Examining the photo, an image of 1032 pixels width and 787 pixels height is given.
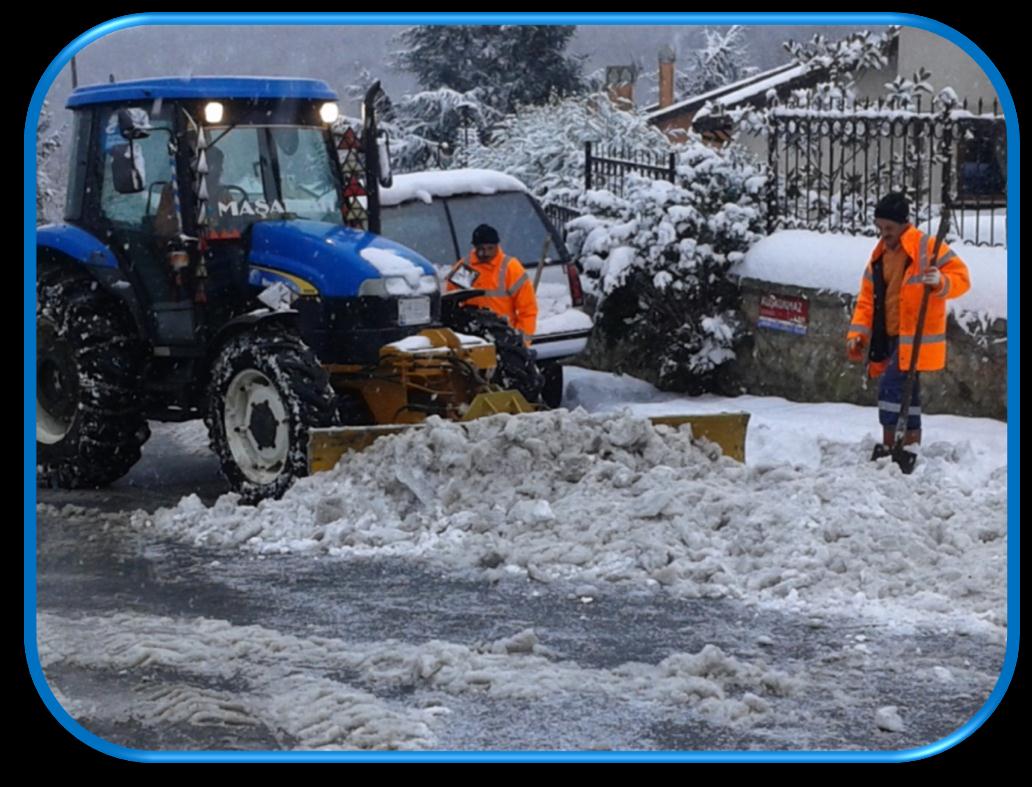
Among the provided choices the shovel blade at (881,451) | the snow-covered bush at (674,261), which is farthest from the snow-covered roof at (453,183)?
the shovel blade at (881,451)

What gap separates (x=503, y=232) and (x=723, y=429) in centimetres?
100

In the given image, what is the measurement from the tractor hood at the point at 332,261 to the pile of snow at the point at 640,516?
0.54 m

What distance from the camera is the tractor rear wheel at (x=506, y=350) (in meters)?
8.75

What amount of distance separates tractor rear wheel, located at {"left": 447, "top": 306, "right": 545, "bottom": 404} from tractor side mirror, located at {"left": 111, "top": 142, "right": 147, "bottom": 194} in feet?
4.04

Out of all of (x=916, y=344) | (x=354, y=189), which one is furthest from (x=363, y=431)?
(x=916, y=344)

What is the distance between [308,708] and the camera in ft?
23.1

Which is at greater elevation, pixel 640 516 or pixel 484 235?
pixel 484 235

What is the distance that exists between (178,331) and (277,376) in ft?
1.54

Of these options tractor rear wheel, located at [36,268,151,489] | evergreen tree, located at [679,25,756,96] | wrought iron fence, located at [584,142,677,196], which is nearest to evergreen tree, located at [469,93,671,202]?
wrought iron fence, located at [584,142,677,196]

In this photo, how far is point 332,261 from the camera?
354 inches

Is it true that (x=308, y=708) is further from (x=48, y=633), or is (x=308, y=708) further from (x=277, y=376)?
(x=277, y=376)

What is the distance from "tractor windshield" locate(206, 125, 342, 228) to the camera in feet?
28.1

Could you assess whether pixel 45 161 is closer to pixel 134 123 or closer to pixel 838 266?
pixel 134 123

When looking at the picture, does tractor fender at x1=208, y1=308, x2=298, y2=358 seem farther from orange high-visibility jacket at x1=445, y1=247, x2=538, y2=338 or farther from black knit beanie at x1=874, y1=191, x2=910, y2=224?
black knit beanie at x1=874, y1=191, x2=910, y2=224
